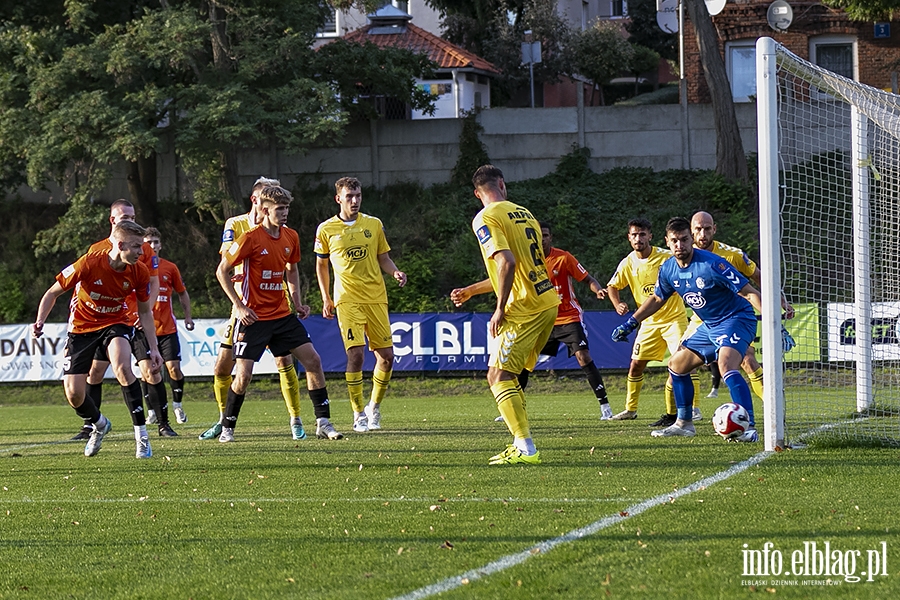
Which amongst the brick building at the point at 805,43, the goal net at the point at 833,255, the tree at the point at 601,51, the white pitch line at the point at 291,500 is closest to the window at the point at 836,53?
the brick building at the point at 805,43

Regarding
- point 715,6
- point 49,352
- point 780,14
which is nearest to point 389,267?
point 49,352

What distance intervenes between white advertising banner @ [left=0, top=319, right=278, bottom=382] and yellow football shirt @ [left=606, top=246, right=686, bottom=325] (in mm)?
10760

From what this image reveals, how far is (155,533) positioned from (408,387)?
49.2 ft

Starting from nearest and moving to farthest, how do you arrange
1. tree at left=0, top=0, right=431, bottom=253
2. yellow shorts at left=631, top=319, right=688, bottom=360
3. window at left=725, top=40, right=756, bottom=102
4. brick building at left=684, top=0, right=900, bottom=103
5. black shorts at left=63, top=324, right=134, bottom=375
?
black shorts at left=63, top=324, right=134, bottom=375 < yellow shorts at left=631, top=319, right=688, bottom=360 < tree at left=0, top=0, right=431, bottom=253 < brick building at left=684, top=0, right=900, bottom=103 < window at left=725, top=40, right=756, bottom=102

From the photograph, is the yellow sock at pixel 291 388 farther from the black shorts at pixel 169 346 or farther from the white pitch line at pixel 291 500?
the black shorts at pixel 169 346

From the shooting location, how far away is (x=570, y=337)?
12.7 meters

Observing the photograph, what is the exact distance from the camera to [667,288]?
30.4 ft

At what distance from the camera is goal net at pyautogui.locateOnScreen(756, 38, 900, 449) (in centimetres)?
801

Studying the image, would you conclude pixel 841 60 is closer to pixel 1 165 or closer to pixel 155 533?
pixel 1 165

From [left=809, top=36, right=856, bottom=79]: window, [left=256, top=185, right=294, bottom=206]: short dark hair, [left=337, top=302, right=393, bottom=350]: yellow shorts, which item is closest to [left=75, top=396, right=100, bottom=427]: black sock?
[left=256, top=185, right=294, bottom=206]: short dark hair

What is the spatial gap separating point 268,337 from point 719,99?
18846 millimetres

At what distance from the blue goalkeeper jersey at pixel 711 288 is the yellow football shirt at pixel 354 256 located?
3580mm

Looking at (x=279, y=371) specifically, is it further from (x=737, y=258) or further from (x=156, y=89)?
(x=156, y=89)

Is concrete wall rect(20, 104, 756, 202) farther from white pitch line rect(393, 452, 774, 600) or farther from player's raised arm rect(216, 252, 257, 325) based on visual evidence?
white pitch line rect(393, 452, 774, 600)
